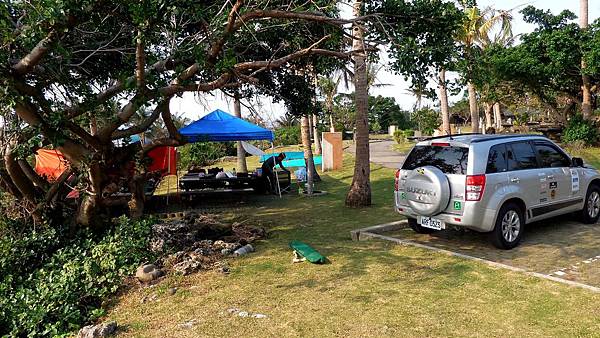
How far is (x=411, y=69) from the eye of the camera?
6996mm

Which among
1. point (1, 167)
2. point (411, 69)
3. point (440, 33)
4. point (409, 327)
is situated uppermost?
point (440, 33)

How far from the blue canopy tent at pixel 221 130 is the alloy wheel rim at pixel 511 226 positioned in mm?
7419

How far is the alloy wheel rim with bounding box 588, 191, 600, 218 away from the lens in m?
8.12

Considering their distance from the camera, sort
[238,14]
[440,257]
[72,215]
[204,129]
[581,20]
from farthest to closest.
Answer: [581,20]
[204,129]
[72,215]
[440,257]
[238,14]

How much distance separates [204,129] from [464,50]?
7.17 metres

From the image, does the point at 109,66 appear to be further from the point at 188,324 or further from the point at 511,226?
the point at 511,226

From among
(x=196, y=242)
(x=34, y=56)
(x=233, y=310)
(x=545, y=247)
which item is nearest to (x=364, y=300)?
(x=233, y=310)

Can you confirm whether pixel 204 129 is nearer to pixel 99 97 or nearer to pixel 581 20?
pixel 99 97

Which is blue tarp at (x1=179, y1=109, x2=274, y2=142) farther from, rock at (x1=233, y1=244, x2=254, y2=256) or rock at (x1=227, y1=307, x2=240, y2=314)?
rock at (x1=227, y1=307, x2=240, y2=314)

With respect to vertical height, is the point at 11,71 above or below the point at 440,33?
below

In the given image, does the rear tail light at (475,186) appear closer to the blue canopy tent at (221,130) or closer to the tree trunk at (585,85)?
the blue canopy tent at (221,130)

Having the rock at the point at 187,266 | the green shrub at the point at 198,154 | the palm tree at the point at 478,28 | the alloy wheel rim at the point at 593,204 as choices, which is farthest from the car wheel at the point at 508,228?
the green shrub at the point at 198,154

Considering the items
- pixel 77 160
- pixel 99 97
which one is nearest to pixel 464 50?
pixel 99 97

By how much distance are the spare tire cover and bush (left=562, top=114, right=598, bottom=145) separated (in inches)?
624
